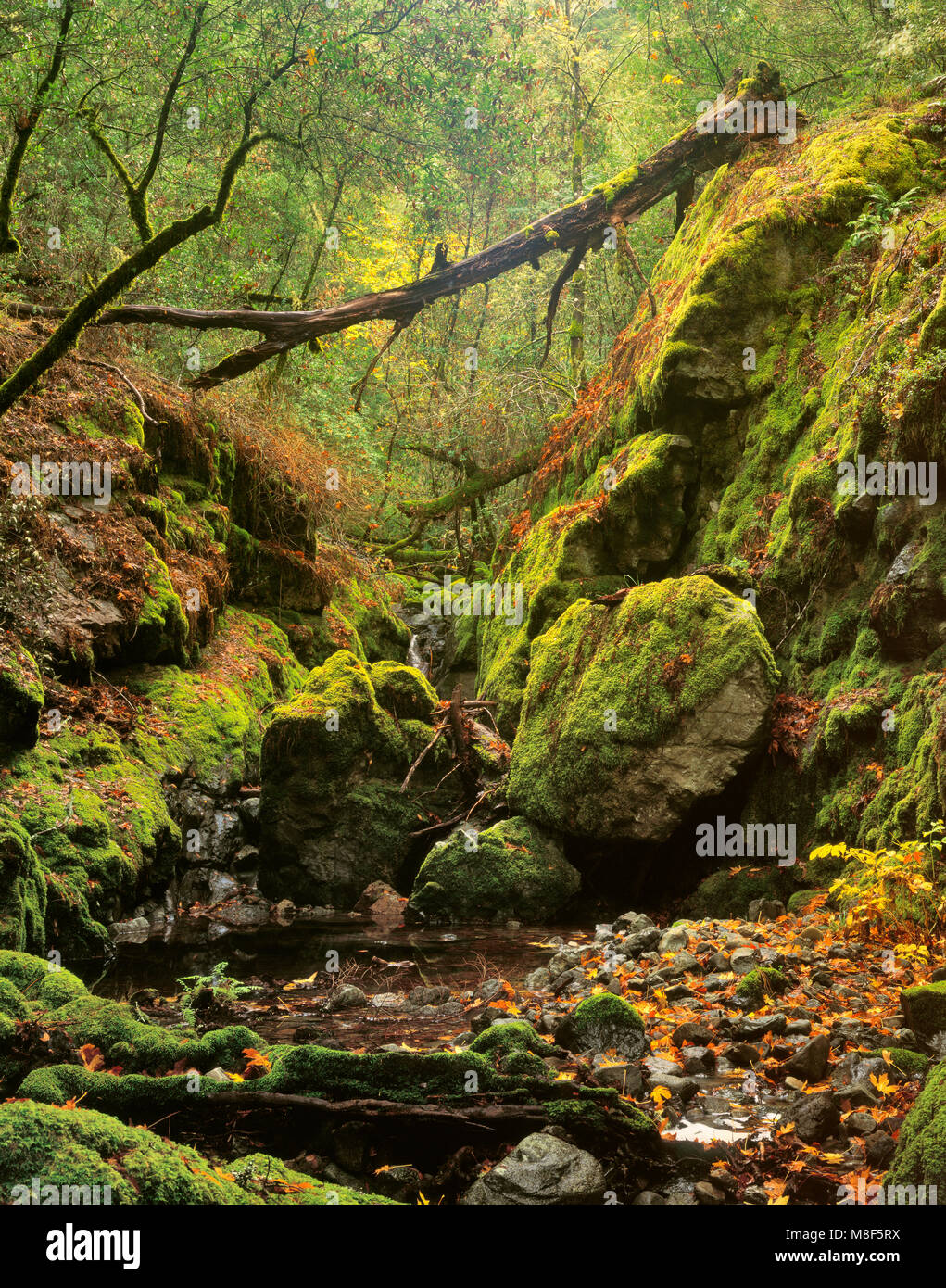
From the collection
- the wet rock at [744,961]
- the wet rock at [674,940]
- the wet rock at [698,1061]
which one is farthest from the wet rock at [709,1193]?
the wet rock at [674,940]

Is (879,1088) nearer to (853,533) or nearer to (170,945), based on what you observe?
(853,533)

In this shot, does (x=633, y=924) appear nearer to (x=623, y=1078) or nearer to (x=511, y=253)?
(x=623, y=1078)

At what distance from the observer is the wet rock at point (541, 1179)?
3252mm

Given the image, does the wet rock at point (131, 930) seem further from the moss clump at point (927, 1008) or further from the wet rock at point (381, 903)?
the moss clump at point (927, 1008)

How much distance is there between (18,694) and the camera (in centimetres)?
802

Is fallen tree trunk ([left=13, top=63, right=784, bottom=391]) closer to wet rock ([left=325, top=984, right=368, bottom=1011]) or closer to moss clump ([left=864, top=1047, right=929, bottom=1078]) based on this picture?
wet rock ([left=325, top=984, right=368, bottom=1011])

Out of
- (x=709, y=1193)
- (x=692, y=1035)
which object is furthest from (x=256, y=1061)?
(x=692, y=1035)

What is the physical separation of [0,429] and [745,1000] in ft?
32.7

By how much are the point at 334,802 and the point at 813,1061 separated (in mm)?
7562

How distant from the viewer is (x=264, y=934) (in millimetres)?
9203

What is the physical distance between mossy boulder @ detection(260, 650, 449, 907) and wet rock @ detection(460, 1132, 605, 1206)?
7458 mm

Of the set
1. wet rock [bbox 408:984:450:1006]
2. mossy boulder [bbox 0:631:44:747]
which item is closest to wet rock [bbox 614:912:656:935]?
wet rock [bbox 408:984:450:1006]
